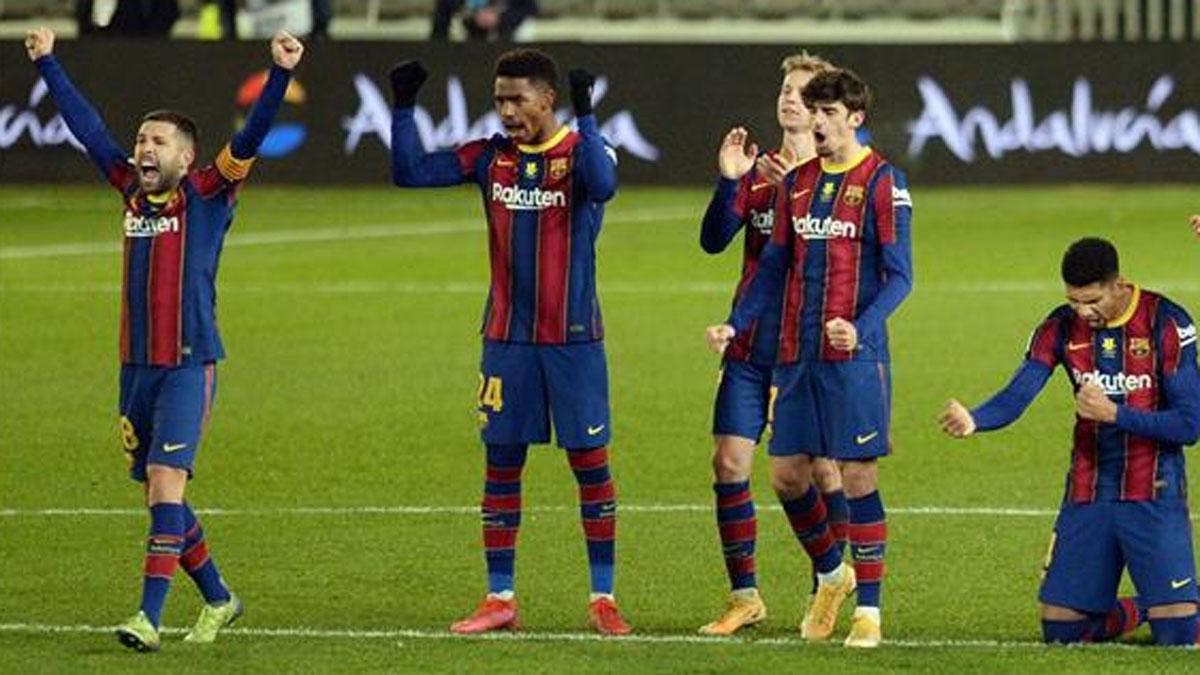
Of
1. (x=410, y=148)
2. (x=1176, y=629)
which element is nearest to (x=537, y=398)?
(x=410, y=148)

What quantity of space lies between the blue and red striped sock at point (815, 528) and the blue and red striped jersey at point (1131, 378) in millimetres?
939

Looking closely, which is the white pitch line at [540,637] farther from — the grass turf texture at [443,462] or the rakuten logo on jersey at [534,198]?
the rakuten logo on jersey at [534,198]

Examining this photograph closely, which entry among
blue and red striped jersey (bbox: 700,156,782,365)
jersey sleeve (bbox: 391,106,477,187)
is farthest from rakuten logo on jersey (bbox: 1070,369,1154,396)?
jersey sleeve (bbox: 391,106,477,187)

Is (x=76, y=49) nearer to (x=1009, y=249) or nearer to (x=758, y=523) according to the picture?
(x=1009, y=249)

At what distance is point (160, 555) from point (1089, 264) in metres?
3.25

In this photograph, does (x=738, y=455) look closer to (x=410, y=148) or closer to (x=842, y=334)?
(x=842, y=334)

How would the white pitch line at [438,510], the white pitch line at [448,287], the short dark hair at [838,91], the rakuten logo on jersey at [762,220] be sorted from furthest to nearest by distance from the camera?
the white pitch line at [448,287] < the white pitch line at [438,510] < the rakuten logo on jersey at [762,220] < the short dark hair at [838,91]

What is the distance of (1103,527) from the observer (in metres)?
10.7

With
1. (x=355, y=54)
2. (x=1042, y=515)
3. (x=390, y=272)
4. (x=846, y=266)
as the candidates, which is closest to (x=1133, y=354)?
(x=846, y=266)

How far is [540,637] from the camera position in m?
10.7

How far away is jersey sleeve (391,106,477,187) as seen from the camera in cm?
1088

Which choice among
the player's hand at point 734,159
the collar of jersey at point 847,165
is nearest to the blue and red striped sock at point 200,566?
the player's hand at point 734,159

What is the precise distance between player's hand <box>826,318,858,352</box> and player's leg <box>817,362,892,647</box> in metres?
0.28

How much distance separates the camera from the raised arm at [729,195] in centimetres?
1095
